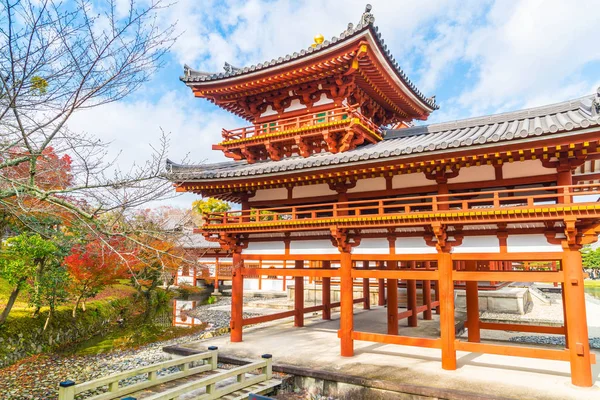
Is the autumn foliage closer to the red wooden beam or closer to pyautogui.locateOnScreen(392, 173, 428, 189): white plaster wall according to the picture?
the red wooden beam

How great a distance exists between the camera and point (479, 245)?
909 centimetres

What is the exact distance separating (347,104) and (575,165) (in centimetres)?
716

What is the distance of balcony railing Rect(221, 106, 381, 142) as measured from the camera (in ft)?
41.7

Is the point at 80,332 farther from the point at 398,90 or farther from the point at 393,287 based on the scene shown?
the point at 398,90

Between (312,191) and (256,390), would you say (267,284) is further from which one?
(256,390)

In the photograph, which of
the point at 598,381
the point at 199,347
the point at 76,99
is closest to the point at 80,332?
the point at 199,347

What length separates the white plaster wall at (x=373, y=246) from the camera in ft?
33.8

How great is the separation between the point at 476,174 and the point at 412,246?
245cm

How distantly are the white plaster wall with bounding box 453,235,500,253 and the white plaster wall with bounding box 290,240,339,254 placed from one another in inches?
138

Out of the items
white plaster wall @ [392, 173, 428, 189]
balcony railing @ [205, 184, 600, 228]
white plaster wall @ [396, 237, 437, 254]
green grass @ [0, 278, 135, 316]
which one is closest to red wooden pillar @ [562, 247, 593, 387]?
balcony railing @ [205, 184, 600, 228]

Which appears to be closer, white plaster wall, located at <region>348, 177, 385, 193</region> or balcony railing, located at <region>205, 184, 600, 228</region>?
balcony railing, located at <region>205, 184, 600, 228</region>

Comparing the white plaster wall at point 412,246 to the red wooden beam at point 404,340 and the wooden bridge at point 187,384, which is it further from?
the wooden bridge at point 187,384

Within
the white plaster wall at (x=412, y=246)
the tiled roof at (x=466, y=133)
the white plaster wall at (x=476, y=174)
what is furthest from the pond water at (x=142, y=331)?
the white plaster wall at (x=476, y=174)

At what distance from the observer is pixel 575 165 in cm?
830
